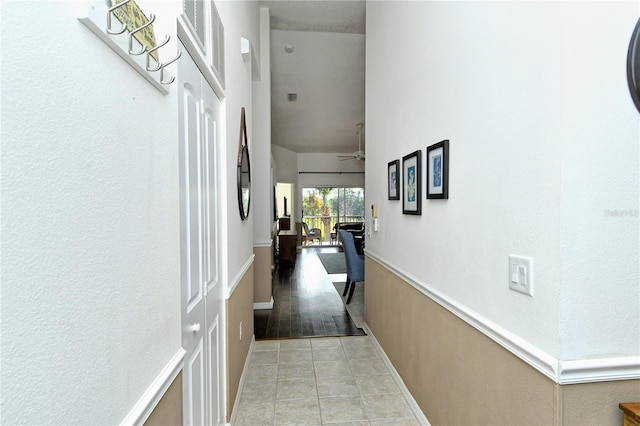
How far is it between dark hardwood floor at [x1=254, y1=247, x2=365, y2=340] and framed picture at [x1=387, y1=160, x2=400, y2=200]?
1715mm

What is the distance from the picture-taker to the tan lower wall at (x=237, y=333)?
6.70 feet

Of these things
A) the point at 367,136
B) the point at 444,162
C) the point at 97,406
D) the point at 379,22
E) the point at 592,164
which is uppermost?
the point at 379,22

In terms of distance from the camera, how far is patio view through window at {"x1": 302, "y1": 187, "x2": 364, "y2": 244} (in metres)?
11.1

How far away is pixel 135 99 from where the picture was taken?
2.66ft

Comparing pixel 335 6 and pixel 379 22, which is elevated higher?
pixel 335 6

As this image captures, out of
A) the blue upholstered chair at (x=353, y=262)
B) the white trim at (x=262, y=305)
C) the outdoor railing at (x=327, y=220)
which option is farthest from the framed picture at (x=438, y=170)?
the outdoor railing at (x=327, y=220)

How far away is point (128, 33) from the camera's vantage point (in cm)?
74

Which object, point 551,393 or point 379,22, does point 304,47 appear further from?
point 551,393

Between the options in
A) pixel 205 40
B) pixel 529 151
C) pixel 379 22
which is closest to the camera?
pixel 529 151

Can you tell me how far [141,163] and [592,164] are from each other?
1.27m

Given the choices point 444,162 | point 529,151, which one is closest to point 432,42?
point 444,162

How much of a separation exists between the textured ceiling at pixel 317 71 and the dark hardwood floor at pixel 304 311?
144 inches

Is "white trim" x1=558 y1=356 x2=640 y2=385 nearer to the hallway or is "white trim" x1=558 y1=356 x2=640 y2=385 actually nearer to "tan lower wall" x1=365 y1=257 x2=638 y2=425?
"tan lower wall" x1=365 y1=257 x2=638 y2=425

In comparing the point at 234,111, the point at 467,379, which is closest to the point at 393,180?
the point at 234,111
